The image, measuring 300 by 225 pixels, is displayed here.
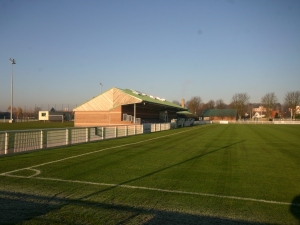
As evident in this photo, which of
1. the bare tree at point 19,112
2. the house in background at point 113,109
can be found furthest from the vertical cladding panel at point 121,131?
the bare tree at point 19,112

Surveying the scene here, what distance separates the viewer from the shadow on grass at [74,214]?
16.5 feet

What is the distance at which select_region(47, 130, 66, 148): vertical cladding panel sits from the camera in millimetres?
15883

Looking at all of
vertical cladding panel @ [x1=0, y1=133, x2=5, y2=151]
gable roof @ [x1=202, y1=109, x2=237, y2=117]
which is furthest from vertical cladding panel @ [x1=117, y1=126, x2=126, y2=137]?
gable roof @ [x1=202, y1=109, x2=237, y2=117]

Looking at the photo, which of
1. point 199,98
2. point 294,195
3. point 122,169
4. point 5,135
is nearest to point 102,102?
point 5,135

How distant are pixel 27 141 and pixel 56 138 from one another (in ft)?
9.04

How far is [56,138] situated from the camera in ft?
54.6

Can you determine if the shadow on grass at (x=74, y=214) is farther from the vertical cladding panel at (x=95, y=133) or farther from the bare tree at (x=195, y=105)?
the bare tree at (x=195, y=105)

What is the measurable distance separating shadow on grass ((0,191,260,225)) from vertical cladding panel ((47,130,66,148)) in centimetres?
988

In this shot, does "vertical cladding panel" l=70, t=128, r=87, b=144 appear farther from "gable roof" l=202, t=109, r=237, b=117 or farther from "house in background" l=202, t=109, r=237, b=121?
"gable roof" l=202, t=109, r=237, b=117

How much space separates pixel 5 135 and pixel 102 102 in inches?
1554

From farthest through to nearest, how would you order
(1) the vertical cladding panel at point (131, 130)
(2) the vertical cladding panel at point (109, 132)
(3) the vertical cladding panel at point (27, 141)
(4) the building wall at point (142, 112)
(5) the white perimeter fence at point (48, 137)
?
(4) the building wall at point (142, 112), (1) the vertical cladding panel at point (131, 130), (2) the vertical cladding panel at point (109, 132), (3) the vertical cladding panel at point (27, 141), (5) the white perimeter fence at point (48, 137)

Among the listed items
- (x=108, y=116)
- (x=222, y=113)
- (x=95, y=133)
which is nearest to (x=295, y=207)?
(x=95, y=133)

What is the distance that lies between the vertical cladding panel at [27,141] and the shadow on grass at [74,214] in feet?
25.1

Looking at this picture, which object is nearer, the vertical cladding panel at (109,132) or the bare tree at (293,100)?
the vertical cladding panel at (109,132)
